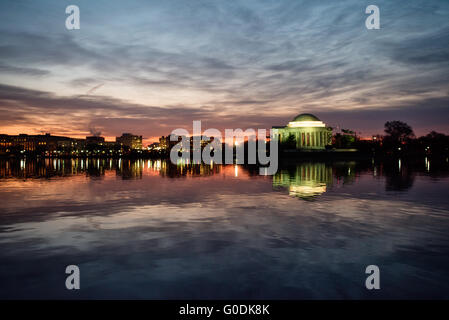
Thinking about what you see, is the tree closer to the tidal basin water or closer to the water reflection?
the water reflection

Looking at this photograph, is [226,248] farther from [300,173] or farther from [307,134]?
[307,134]

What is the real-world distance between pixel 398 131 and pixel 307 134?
70.9 metres

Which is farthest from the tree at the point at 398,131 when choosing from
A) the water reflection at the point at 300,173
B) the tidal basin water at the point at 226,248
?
the tidal basin water at the point at 226,248

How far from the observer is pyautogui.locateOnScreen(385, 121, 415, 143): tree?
619 ft

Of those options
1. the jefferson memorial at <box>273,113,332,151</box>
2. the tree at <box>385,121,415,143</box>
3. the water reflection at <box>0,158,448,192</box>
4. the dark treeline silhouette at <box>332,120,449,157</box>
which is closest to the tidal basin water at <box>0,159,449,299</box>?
the water reflection at <box>0,158,448,192</box>

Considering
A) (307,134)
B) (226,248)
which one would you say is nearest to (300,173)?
(226,248)

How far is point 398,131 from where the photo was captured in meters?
190

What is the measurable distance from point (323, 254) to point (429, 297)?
3.28m

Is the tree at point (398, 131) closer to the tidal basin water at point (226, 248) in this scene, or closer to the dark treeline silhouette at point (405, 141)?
the dark treeline silhouette at point (405, 141)

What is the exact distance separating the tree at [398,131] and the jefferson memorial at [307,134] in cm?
5740

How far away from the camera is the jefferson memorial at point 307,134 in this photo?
488 ft

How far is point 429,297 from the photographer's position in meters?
7.63
